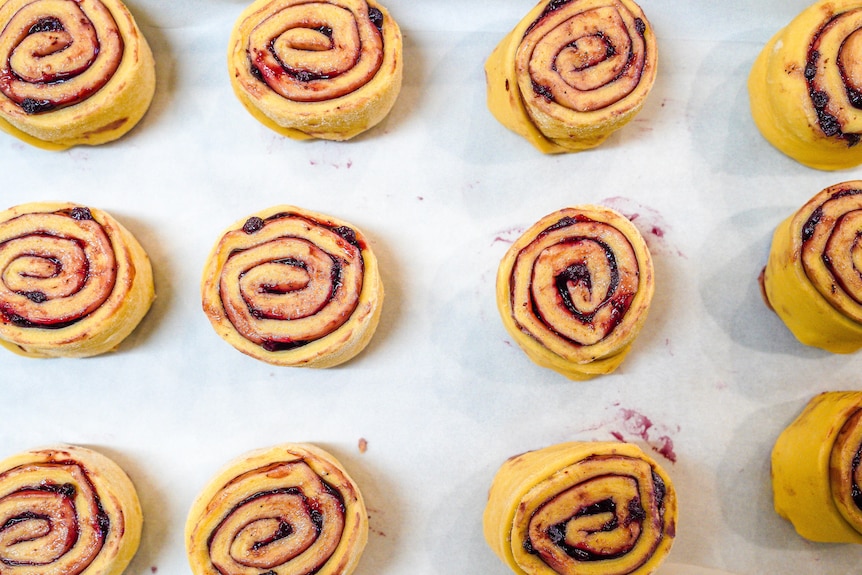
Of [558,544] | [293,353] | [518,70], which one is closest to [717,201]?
[518,70]

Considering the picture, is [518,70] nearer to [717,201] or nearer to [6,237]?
[717,201]

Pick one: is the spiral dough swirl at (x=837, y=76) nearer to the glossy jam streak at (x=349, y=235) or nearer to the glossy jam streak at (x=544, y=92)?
the glossy jam streak at (x=544, y=92)

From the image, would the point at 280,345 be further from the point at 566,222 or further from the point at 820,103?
the point at 820,103

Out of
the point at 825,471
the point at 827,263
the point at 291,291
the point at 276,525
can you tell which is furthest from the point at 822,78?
the point at 276,525

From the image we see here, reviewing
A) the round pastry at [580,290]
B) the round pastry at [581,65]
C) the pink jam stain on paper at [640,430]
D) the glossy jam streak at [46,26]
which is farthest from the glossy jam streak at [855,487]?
the glossy jam streak at [46,26]

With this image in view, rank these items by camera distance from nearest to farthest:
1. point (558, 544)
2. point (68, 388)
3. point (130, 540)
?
point (558, 544), point (130, 540), point (68, 388)

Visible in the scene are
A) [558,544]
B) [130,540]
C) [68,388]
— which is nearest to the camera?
[558,544]

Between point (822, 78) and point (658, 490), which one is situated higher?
point (822, 78)
